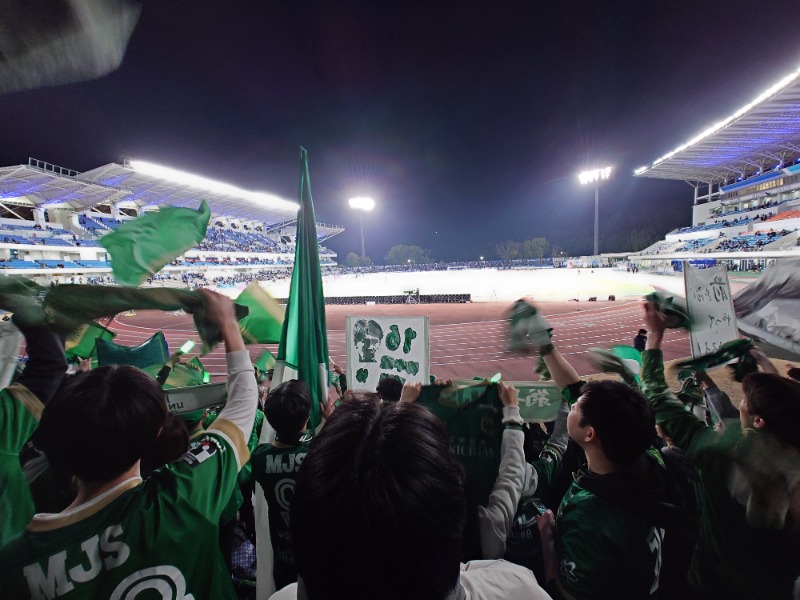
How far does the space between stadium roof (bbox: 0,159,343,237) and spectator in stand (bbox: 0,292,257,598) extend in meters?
35.7

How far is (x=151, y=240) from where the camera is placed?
6.47 feet

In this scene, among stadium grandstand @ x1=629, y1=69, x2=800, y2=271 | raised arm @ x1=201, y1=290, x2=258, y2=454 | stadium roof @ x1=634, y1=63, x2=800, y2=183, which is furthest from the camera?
stadium grandstand @ x1=629, y1=69, x2=800, y2=271

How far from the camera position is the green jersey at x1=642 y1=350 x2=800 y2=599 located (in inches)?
52.3

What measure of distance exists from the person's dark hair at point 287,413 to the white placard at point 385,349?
1.90m

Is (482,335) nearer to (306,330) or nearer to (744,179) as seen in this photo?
(306,330)

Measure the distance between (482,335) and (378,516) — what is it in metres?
14.6

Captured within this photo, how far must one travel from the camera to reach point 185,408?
81.2 inches

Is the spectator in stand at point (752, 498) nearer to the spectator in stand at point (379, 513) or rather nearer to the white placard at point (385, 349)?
the spectator in stand at point (379, 513)

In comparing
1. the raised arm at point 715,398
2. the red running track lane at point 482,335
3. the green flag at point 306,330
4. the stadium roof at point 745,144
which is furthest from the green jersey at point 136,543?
the stadium roof at point 745,144

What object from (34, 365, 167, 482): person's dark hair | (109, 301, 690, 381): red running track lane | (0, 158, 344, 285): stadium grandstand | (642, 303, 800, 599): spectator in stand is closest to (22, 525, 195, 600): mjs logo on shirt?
(34, 365, 167, 482): person's dark hair

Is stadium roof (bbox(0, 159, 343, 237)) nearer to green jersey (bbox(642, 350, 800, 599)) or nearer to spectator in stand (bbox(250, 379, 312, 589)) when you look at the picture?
spectator in stand (bbox(250, 379, 312, 589))

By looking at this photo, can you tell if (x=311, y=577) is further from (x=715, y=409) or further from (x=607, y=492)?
(x=715, y=409)

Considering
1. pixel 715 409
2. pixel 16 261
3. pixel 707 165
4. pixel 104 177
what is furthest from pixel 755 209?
pixel 16 261

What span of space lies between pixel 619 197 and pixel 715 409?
10645cm
